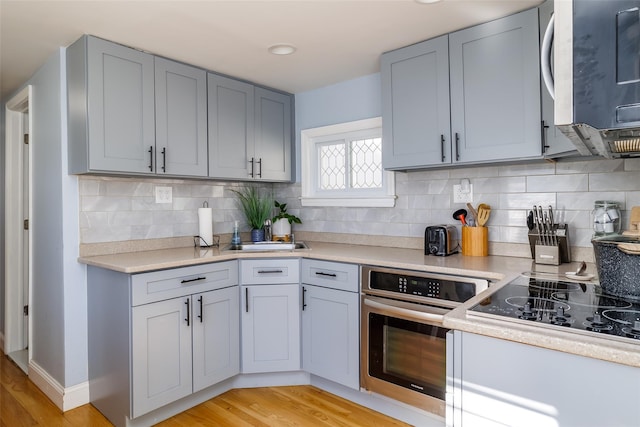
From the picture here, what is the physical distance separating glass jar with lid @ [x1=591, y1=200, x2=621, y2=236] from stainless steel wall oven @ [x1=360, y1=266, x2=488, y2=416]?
0.67 m

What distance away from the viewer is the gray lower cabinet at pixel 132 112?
2229 mm

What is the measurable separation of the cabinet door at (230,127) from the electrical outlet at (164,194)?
1.26 ft

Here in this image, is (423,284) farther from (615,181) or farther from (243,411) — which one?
(243,411)

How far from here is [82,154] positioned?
2238 millimetres

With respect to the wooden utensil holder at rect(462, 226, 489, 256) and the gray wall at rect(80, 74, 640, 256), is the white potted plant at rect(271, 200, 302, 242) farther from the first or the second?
the wooden utensil holder at rect(462, 226, 489, 256)

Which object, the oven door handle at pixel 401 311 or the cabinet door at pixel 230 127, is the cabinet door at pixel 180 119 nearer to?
the cabinet door at pixel 230 127

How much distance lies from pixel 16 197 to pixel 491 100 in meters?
3.55

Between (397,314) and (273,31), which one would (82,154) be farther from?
(397,314)

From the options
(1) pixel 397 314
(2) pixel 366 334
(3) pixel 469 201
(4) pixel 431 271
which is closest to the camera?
(4) pixel 431 271

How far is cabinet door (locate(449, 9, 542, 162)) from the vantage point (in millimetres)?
1989

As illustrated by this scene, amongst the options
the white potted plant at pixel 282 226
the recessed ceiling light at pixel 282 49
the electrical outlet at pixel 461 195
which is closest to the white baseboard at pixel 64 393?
the white potted plant at pixel 282 226

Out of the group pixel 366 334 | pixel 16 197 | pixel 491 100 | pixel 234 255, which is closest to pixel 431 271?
pixel 366 334

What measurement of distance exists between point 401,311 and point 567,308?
39.9 inches

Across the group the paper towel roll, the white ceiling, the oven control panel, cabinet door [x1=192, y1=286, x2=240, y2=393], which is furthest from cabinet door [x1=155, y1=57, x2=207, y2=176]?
the oven control panel
